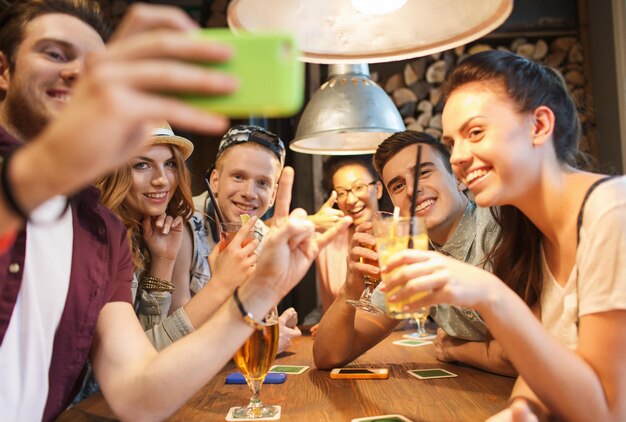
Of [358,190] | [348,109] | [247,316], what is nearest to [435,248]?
[348,109]

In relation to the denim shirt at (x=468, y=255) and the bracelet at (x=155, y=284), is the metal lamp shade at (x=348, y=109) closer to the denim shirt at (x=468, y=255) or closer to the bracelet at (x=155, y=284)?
the denim shirt at (x=468, y=255)

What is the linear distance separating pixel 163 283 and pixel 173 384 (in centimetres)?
99

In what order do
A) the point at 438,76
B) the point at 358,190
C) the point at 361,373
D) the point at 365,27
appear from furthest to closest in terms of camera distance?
the point at 438,76 < the point at 358,190 < the point at 361,373 < the point at 365,27

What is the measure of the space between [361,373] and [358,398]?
0.27 metres

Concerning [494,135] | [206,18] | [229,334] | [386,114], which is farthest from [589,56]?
[229,334]

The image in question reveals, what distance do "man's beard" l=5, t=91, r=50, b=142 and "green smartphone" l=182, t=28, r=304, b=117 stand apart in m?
0.86

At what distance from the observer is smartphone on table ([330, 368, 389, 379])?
64.3 inches

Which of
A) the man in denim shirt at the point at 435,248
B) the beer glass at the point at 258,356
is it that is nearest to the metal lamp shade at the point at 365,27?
the man in denim shirt at the point at 435,248

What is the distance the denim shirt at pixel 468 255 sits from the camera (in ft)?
6.34

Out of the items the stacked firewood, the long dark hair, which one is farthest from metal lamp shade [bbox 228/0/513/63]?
the stacked firewood

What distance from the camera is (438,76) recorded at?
480 centimetres

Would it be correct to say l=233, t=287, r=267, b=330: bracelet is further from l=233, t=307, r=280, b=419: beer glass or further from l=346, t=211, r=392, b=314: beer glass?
l=346, t=211, r=392, b=314: beer glass

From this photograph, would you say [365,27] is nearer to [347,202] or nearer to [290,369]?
[290,369]

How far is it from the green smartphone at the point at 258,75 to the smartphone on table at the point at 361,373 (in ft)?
3.97
